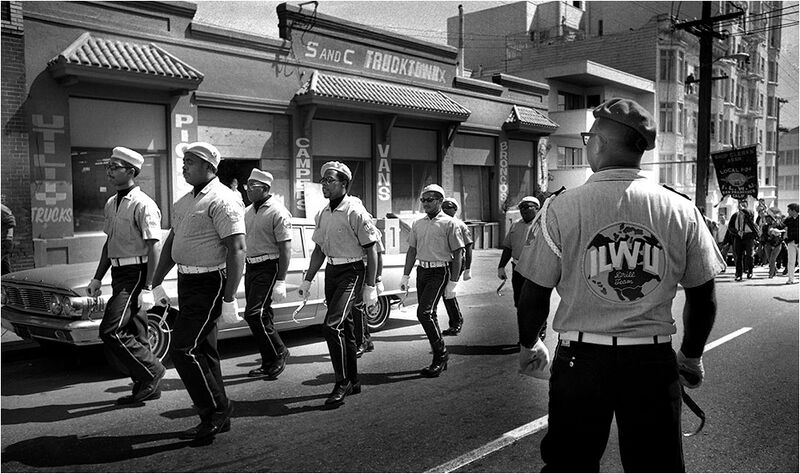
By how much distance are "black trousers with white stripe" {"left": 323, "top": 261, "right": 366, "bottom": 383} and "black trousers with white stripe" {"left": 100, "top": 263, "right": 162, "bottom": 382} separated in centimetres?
149

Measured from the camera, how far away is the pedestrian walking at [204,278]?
481cm

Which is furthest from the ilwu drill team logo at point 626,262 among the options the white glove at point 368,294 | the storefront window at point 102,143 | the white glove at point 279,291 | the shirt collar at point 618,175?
the storefront window at point 102,143

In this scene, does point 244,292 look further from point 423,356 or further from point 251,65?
point 251,65

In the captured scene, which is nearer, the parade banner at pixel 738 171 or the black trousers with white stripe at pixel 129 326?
the black trousers with white stripe at pixel 129 326

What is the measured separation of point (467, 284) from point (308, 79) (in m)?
6.21

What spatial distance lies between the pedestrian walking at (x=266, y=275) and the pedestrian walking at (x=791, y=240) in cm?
1299

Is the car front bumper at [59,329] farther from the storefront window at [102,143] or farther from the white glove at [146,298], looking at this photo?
the storefront window at [102,143]

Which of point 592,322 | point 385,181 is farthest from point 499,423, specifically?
point 385,181

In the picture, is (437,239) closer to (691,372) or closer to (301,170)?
(691,372)

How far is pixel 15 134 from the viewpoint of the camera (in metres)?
11.5

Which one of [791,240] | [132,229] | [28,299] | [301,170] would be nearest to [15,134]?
[28,299]

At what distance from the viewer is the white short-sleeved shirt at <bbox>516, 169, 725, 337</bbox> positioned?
2807 mm

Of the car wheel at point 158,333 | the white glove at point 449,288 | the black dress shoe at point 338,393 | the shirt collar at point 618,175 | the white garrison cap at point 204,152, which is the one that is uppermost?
the white garrison cap at point 204,152

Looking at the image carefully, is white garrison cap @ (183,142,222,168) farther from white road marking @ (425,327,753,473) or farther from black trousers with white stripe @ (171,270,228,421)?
white road marking @ (425,327,753,473)
